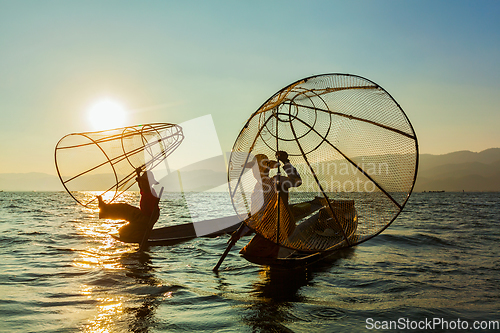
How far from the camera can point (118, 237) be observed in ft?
32.1

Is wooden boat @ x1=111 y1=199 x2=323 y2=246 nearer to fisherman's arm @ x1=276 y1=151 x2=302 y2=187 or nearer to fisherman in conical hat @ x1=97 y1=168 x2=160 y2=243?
fisherman in conical hat @ x1=97 y1=168 x2=160 y2=243

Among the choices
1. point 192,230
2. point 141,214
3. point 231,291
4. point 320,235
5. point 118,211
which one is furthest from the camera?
point 192,230

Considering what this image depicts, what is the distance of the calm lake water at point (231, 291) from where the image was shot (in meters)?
4.47

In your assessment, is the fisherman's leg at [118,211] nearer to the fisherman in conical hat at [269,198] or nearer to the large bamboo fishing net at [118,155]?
the large bamboo fishing net at [118,155]

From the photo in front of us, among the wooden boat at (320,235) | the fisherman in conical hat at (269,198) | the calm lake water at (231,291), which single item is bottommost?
the calm lake water at (231,291)

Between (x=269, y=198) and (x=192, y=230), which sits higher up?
(x=269, y=198)

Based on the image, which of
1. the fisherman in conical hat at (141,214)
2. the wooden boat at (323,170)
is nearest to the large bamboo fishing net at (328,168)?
the wooden boat at (323,170)

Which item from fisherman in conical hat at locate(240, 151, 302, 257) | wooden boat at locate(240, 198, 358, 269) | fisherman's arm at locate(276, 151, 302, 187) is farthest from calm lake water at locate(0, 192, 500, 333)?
fisherman's arm at locate(276, 151, 302, 187)

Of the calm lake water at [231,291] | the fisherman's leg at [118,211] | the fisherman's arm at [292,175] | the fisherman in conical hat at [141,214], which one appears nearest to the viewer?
the calm lake water at [231,291]

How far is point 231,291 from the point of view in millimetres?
5832

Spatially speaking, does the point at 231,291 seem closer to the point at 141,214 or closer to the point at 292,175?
the point at 292,175

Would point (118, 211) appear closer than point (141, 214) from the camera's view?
Yes

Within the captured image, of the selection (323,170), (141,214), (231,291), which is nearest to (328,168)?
(323,170)

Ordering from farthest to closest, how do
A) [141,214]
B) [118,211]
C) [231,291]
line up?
1. [141,214]
2. [118,211]
3. [231,291]
